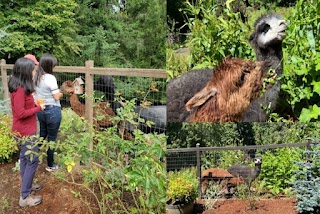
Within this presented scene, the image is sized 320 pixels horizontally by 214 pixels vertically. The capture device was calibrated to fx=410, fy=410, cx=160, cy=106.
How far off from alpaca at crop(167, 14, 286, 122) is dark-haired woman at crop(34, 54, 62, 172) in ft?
2.55

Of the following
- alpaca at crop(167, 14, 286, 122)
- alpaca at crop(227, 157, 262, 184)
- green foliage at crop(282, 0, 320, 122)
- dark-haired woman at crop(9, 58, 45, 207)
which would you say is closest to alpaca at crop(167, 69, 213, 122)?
alpaca at crop(167, 14, 286, 122)

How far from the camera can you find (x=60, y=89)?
72.1 inches

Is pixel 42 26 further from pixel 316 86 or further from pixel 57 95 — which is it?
pixel 316 86

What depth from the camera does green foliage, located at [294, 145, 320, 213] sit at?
5.03ft

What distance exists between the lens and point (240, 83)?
1.13 metres

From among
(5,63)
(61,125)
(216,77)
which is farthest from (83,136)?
(216,77)

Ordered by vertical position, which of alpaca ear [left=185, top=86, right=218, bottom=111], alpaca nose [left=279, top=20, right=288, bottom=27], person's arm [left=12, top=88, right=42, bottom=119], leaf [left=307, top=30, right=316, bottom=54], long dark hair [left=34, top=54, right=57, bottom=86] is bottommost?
person's arm [left=12, top=88, right=42, bottom=119]

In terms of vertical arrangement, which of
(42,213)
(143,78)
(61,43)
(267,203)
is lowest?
(42,213)

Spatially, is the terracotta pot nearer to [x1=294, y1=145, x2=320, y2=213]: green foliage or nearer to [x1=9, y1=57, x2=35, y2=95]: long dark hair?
[x1=294, y1=145, x2=320, y2=213]: green foliage

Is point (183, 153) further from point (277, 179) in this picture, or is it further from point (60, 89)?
point (60, 89)

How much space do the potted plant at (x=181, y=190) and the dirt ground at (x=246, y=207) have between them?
Result: 0.18 ft

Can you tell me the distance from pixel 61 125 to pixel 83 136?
0.12 meters

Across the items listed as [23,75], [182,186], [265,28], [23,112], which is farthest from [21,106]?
[265,28]

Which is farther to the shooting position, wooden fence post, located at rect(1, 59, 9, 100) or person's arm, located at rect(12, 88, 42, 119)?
wooden fence post, located at rect(1, 59, 9, 100)
